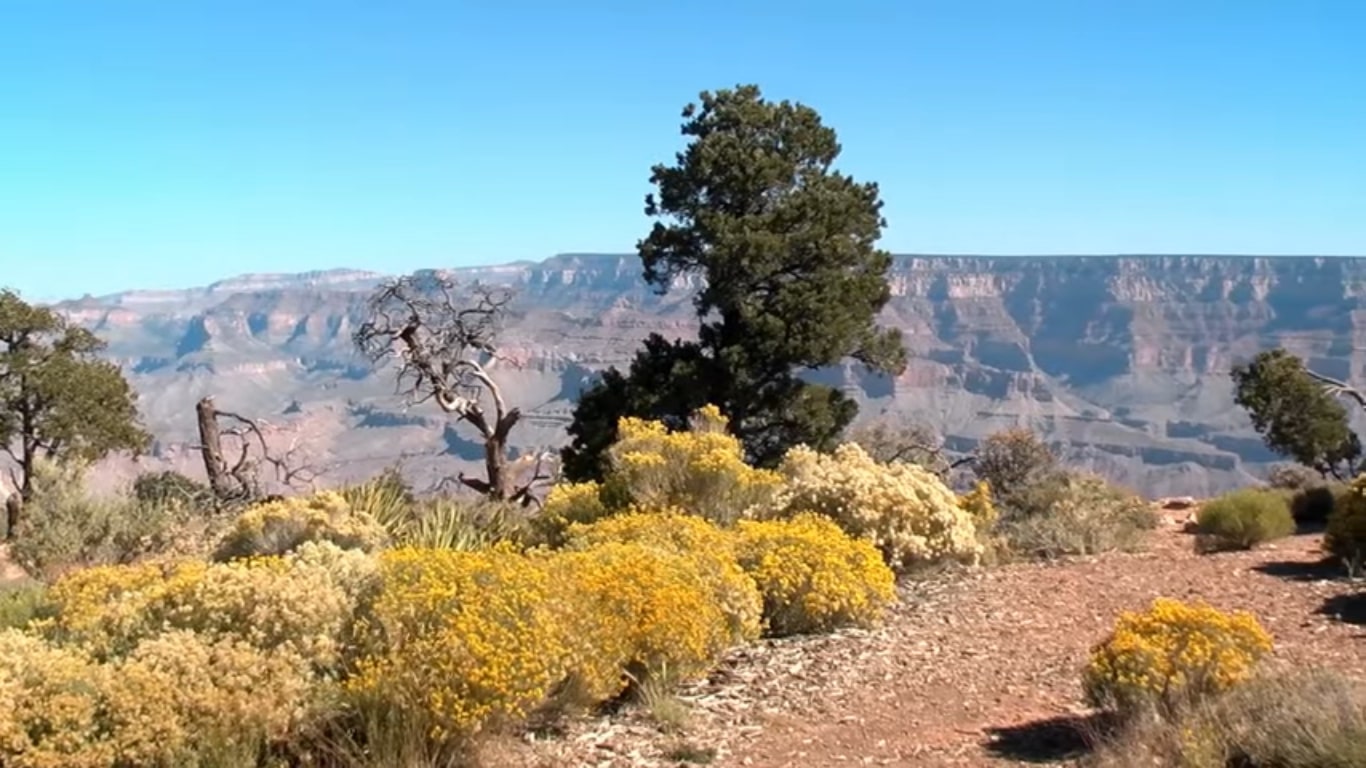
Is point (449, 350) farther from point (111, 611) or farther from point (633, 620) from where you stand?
point (633, 620)

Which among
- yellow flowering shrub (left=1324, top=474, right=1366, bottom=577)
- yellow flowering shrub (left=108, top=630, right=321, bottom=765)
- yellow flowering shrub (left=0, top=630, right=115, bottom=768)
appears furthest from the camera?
yellow flowering shrub (left=1324, top=474, right=1366, bottom=577)

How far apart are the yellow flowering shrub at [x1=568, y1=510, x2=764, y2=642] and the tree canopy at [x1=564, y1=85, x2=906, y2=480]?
35.8ft

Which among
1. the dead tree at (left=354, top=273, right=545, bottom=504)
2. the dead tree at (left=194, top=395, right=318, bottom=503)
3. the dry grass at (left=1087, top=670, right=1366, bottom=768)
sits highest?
the dead tree at (left=354, top=273, right=545, bottom=504)

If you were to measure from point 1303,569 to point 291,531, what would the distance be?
1048cm

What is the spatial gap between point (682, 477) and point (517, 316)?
931cm

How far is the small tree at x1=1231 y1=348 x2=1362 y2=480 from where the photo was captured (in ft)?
106

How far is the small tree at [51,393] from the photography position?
25.2 metres

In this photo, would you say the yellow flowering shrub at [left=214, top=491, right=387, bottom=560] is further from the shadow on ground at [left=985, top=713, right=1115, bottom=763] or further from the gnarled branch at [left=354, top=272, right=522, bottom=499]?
the gnarled branch at [left=354, top=272, right=522, bottom=499]

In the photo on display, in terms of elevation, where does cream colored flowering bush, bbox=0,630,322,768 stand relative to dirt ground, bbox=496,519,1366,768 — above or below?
above

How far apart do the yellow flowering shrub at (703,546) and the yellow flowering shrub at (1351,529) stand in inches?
271

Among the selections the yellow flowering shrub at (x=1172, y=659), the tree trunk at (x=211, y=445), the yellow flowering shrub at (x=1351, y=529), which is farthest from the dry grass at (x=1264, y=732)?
the tree trunk at (x=211, y=445)

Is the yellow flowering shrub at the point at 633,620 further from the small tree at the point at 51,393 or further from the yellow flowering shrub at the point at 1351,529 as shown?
the small tree at the point at 51,393

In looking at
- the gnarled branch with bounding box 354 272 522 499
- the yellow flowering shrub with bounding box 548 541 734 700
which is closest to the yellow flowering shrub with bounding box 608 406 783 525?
the yellow flowering shrub with bounding box 548 541 734 700

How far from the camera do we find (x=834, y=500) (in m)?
11.9
